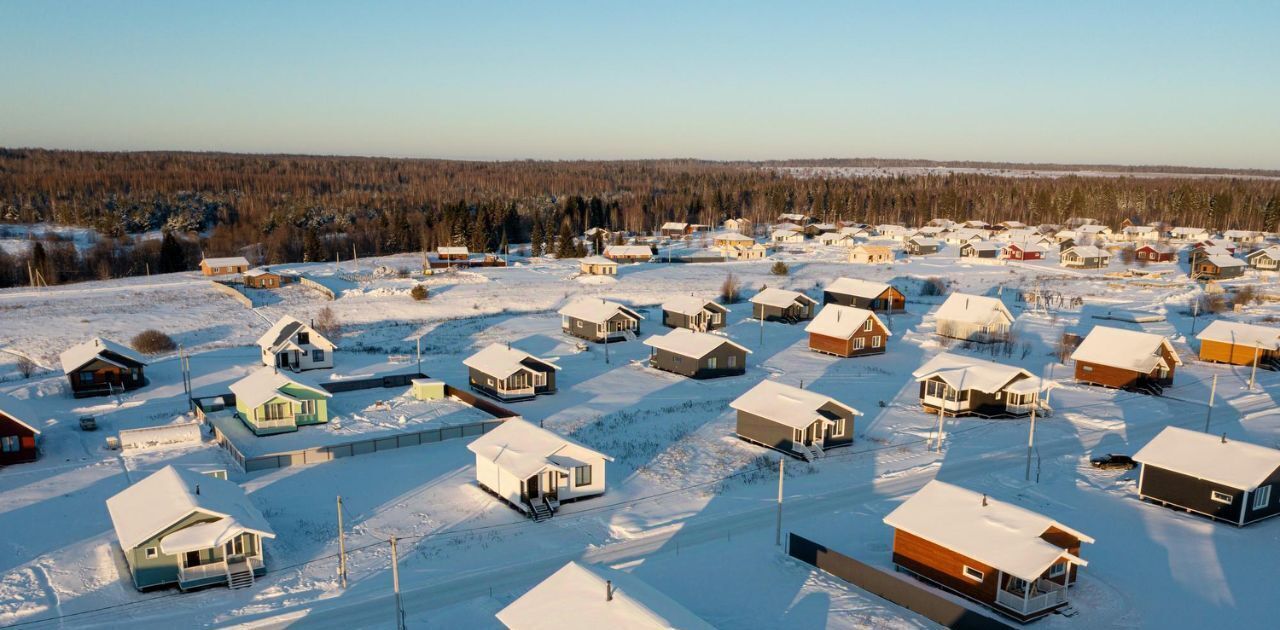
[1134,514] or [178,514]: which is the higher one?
[178,514]

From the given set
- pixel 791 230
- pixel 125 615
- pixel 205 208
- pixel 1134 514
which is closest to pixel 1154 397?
pixel 1134 514

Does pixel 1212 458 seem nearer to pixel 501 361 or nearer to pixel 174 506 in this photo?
pixel 501 361

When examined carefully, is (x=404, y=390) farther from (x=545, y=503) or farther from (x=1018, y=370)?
(x=1018, y=370)

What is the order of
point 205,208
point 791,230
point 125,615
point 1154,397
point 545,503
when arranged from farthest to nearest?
point 205,208
point 791,230
point 1154,397
point 545,503
point 125,615

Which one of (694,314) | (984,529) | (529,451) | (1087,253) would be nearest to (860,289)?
(694,314)

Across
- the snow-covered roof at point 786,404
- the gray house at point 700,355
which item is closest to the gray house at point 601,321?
the gray house at point 700,355

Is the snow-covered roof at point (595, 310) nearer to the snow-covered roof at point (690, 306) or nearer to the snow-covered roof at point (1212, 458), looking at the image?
the snow-covered roof at point (690, 306)

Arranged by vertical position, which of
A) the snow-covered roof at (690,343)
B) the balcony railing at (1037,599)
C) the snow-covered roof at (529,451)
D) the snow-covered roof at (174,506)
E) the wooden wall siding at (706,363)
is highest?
the snow-covered roof at (174,506)
